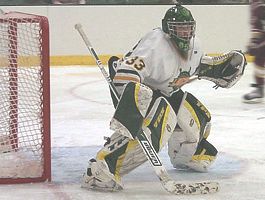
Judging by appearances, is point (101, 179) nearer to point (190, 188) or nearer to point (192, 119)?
point (190, 188)

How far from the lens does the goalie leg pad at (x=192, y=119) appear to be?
2.45 meters

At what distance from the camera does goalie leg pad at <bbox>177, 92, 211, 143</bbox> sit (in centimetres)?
245

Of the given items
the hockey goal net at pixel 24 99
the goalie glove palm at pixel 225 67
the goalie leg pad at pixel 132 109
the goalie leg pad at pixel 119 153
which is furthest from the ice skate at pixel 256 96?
the goalie leg pad at pixel 132 109

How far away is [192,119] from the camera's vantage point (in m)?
2.46

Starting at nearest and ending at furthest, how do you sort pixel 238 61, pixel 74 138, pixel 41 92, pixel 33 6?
A: pixel 41 92 → pixel 238 61 → pixel 74 138 → pixel 33 6

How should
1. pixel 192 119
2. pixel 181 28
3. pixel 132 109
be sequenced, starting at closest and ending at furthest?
pixel 132 109 → pixel 181 28 → pixel 192 119

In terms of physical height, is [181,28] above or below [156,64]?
above

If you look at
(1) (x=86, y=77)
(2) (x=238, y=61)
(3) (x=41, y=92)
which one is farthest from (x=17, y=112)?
(1) (x=86, y=77)

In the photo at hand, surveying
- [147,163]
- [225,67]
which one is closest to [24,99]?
[147,163]

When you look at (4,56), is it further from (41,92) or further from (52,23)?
(52,23)

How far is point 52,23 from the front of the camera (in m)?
5.99

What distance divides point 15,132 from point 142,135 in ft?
2.10

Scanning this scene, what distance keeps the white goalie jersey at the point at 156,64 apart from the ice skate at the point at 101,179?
26 cm

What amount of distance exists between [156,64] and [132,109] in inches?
9.7
